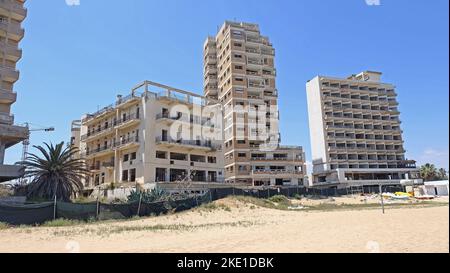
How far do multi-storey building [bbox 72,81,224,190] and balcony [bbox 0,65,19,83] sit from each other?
506 inches

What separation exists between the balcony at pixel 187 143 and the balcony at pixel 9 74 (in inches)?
751

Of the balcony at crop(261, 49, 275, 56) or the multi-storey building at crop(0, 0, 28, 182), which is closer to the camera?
the multi-storey building at crop(0, 0, 28, 182)

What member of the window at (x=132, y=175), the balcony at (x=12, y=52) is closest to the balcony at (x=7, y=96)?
the balcony at (x=12, y=52)

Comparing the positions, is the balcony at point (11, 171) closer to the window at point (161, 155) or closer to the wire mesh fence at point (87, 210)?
the window at point (161, 155)

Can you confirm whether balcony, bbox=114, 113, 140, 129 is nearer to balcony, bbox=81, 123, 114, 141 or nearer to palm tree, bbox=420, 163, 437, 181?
balcony, bbox=81, 123, 114, 141

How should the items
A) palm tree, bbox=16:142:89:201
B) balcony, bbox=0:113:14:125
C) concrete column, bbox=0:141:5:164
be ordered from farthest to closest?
balcony, bbox=0:113:14:125 < concrete column, bbox=0:141:5:164 < palm tree, bbox=16:142:89:201

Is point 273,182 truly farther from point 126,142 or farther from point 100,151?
point 100,151

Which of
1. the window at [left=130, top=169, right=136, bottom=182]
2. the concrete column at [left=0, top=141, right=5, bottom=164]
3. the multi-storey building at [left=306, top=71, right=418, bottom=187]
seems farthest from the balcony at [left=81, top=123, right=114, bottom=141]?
the multi-storey building at [left=306, top=71, right=418, bottom=187]

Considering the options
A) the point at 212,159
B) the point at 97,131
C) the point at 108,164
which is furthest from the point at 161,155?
the point at 97,131

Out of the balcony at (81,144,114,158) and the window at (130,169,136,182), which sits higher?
the balcony at (81,144,114,158)

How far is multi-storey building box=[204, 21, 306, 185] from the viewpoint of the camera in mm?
66375
